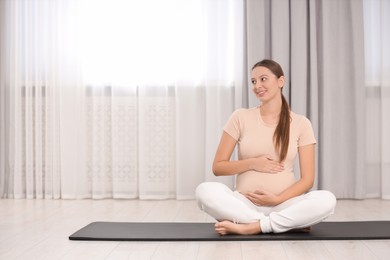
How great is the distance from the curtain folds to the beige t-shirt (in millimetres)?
1851

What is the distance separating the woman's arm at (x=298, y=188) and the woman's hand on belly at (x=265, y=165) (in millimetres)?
114

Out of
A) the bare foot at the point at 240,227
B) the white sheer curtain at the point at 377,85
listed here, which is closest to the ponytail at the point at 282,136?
the bare foot at the point at 240,227

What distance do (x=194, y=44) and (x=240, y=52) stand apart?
1.27 ft

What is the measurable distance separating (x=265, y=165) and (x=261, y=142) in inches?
5.3

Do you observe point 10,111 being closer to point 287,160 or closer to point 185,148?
point 185,148

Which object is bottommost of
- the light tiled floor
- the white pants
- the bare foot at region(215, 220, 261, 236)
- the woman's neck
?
the light tiled floor

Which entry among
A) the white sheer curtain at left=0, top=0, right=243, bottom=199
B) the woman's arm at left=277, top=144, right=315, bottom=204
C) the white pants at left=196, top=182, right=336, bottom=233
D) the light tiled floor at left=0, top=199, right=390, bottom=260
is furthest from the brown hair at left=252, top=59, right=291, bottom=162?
the white sheer curtain at left=0, top=0, right=243, bottom=199

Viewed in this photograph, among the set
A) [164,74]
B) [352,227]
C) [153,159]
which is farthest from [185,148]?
[352,227]

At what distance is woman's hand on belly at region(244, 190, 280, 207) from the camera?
3.21 metres

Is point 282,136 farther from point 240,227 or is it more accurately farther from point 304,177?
point 240,227

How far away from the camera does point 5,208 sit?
15.4ft

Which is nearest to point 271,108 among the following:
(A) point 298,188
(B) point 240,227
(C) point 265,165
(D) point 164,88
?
(C) point 265,165

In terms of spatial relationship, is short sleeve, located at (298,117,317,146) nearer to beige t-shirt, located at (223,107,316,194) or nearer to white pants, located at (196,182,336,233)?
beige t-shirt, located at (223,107,316,194)

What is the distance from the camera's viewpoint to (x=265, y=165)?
326cm
